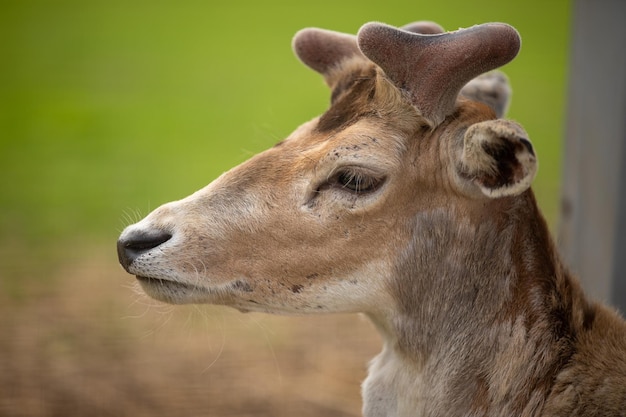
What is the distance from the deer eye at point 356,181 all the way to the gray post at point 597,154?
8.80 feet

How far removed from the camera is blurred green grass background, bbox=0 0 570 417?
8.07 m

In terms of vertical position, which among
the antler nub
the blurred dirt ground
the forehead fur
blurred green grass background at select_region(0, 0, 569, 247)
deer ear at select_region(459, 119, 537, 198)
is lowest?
the blurred dirt ground

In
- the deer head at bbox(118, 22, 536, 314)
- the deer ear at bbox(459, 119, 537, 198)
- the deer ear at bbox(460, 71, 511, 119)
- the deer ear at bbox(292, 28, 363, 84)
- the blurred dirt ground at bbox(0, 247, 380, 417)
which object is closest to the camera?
the deer ear at bbox(459, 119, 537, 198)

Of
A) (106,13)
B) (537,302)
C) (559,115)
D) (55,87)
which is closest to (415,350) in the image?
(537,302)

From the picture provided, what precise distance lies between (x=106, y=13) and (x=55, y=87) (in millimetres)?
5407

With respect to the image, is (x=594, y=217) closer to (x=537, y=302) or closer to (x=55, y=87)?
(x=537, y=302)

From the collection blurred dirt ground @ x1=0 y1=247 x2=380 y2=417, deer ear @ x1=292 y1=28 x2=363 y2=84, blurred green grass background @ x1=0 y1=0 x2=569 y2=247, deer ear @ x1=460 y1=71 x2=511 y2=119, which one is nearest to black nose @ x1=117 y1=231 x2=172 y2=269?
deer ear @ x1=292 y1=28 x2=363 y2=84

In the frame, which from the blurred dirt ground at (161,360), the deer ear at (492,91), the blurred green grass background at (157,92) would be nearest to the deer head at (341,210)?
the deer ear at (492,91)

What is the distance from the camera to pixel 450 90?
167 inches

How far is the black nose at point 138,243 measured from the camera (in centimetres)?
414

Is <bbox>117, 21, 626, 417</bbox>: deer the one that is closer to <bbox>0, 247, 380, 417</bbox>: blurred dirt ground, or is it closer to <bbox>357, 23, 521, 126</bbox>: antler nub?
<bbox>357, 23, 521, 126</bbox>: antler nub

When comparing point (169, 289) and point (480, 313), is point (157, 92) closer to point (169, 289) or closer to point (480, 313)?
point (169, 289)

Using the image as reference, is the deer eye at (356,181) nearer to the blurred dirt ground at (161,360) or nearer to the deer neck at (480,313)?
the deer neck at (480,313)

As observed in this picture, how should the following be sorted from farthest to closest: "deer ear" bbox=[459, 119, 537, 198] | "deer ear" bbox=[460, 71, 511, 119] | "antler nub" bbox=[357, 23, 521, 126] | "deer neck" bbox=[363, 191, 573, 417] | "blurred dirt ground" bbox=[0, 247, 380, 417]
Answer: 1. "blurred dirt ground" bbox=[0, 247, 380, 417]
2. "deer ear" bbox=[460, 71, 511, 119]
3. "deer neck" bbox=[363, 191, 573, 417]
4. "antler nub" bbox=[357, 23, 521, 126]
5. "deer ear" bbox=[459, 119, 537, 198]
